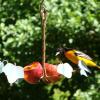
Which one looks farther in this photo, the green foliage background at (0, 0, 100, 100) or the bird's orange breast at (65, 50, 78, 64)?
the green foliage background at (0, 0, 100, 100)

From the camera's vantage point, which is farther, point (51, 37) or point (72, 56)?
point (51, 37)

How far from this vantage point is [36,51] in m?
3.05

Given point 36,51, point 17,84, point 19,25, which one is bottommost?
point 17,84

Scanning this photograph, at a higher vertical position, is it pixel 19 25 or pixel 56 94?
pixel 19 25

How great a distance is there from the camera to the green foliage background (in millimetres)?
2822

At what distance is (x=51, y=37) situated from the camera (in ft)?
9.87

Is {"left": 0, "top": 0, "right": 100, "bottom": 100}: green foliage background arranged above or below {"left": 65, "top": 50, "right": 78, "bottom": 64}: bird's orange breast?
below

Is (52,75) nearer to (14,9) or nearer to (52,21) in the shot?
(52,21)

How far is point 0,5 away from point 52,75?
2297 mm

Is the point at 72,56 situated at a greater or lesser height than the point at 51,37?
greater

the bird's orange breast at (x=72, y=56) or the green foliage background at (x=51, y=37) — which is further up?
the bird's orange breast at (x=72, y=56)

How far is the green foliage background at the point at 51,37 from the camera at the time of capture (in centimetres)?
282

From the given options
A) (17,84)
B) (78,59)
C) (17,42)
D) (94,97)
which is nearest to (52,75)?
(78,59)

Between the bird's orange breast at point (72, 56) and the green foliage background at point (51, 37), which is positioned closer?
the bird's orange breast at point (72, 56)
